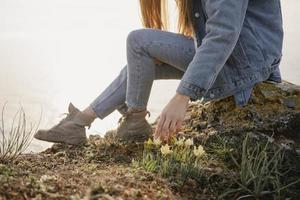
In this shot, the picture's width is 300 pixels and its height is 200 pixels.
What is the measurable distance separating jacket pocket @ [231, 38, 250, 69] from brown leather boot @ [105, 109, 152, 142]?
96cm

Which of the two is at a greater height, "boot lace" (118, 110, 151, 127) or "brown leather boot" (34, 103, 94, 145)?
"boot lace" (118, 110, 151, 127)

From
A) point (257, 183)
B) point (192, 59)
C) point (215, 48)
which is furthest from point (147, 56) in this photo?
point (257, 183)

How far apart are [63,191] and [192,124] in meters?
2.19

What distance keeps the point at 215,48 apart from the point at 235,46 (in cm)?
56

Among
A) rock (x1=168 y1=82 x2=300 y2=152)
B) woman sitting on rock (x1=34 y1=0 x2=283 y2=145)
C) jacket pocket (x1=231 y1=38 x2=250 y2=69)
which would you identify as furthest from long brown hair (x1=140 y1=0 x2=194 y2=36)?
rock (x1=168 y1=82 x2=300 y2=152)

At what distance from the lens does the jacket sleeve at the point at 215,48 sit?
3752 millimetres

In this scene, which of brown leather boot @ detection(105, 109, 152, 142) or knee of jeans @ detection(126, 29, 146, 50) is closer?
knee of jeans @ detection(126, 29, 146, 50)

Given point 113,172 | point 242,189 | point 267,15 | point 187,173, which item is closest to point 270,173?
point 242,189

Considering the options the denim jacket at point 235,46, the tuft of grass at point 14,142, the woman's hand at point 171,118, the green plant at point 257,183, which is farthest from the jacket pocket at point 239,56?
the tuft of grass at point 14,142

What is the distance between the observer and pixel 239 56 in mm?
4289

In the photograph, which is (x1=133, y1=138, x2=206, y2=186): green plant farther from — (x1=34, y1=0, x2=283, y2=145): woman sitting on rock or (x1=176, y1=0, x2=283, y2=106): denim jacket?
(x1=176, y1=0, x2=283, y2=106): denim jacket

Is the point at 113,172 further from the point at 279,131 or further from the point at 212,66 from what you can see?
the point at 279,131

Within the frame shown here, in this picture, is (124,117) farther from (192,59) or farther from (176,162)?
(176,162)

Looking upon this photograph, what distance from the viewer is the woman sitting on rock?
148 inches
